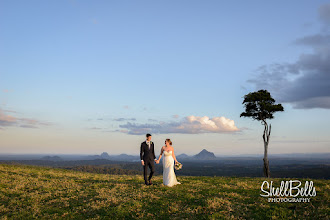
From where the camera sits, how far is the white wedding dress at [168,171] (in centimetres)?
1744

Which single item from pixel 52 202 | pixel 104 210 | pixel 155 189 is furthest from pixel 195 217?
pixel 52 202

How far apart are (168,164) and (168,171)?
1.80 ft

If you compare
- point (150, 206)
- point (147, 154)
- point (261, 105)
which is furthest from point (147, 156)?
point (261, 105)

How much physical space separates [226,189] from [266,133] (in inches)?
912

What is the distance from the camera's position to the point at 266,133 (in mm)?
35906

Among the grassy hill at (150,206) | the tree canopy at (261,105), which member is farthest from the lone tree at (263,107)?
the grassy hill at (150,206)

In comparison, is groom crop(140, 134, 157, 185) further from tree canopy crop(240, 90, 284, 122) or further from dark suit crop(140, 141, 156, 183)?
tree canopy crop(240, 90, 284, 122)

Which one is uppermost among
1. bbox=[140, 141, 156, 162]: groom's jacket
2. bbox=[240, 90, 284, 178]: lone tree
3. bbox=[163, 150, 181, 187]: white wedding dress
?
bbox=[240, 90, 284, 178]: lone tree

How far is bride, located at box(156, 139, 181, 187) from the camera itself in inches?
688

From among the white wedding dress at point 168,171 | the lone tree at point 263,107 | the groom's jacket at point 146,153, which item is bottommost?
→ the white wedding dress at point 168,171

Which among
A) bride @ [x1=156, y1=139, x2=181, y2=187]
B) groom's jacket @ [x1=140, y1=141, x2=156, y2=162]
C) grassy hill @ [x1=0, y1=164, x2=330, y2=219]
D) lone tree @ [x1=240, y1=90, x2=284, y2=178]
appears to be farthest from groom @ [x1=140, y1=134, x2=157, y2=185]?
lone tree @ [x1=240, y1=90, x2=284, y2=178]

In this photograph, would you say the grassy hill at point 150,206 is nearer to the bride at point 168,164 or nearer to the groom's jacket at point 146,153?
the bride at point 168,164

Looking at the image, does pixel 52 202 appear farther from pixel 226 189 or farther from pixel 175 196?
pixel 226 189

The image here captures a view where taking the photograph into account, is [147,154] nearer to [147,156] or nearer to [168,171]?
[147,156]
